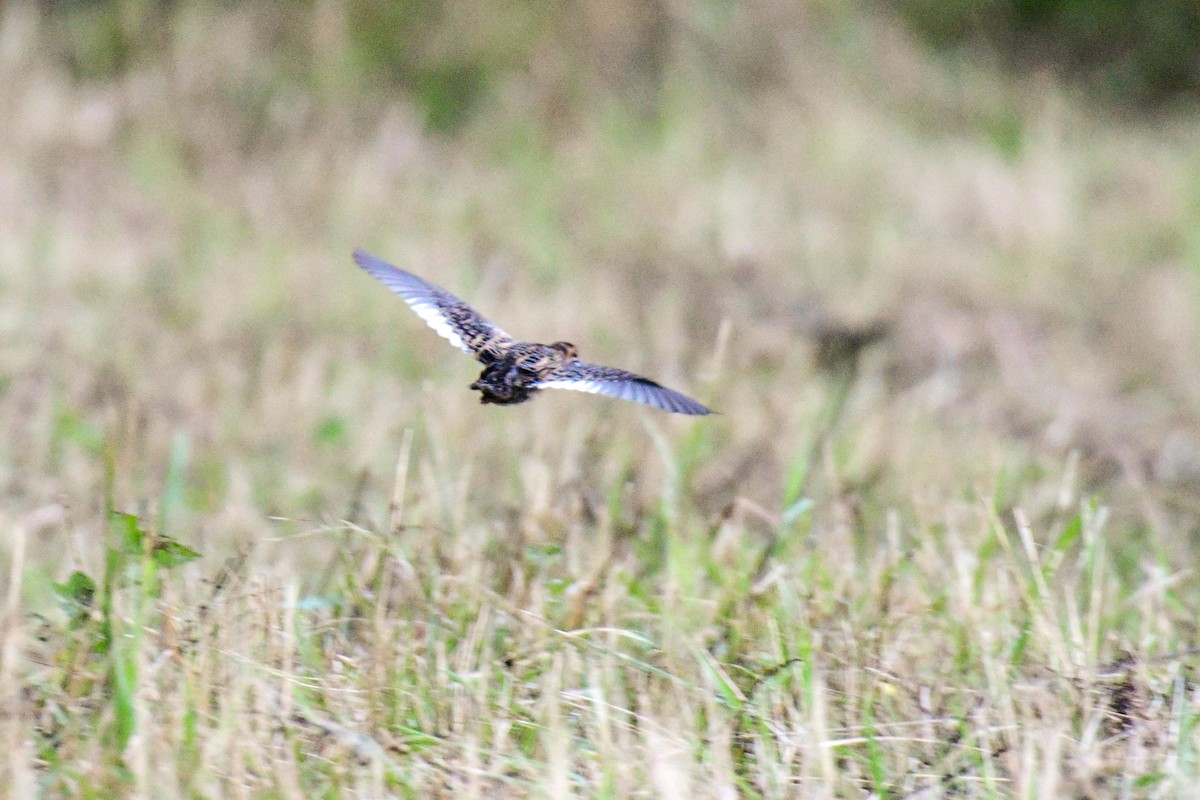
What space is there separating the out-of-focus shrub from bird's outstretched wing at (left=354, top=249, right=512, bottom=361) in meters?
6.26

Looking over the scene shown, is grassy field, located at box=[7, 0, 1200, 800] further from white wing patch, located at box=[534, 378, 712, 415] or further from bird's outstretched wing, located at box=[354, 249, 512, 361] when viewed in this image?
white wing patch, located at box=[534, 378, 712, 415]

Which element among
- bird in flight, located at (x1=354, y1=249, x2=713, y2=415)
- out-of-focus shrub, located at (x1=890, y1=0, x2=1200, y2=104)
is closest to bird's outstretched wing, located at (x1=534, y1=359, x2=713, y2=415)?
bird in flight, located at (x1=354, y1=249, x2=713, y2=415)

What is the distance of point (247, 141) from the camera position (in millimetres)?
6156

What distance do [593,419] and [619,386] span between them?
6.17 feet

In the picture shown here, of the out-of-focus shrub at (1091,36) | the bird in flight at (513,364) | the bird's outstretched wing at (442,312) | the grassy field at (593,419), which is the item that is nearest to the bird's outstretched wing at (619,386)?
the bird in flight at (513,364)

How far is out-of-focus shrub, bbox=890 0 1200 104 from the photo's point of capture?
825 centimetres

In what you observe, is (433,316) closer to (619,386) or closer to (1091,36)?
(619,386)

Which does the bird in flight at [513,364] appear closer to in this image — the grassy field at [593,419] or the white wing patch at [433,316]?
the white wing patch at [433,316]

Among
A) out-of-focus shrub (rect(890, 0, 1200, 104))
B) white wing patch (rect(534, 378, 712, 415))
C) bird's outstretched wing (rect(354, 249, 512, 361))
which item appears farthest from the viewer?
out-of-focus shrub (rect(890, 0, 1200, 104))

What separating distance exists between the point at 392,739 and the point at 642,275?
3.73 m

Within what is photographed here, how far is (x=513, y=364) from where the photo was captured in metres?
2.24

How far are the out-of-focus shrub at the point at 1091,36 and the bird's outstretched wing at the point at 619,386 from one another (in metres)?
6.55

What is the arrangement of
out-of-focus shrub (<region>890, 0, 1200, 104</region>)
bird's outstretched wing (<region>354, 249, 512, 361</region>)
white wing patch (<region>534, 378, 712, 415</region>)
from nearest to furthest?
white wing patch (<region>534, 378, 712, 415</region>) < bird's outstretched wing (<region>354, 249, 512, 361</region>) < out-of-focus shrub (<region>890, 0, 1200, 104</region>)

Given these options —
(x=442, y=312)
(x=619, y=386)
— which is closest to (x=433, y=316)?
(x=442, y=312)
